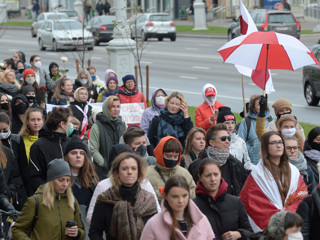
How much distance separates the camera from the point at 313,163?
359 inches

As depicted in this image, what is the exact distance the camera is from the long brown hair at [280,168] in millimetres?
7730

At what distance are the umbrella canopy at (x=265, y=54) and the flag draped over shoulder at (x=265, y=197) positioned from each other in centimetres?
308

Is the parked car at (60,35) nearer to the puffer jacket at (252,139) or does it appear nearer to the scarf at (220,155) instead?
the puffer jacket at (252,139)

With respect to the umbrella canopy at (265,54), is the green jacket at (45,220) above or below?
below

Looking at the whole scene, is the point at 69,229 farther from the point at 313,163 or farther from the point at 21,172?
the point at 313,163

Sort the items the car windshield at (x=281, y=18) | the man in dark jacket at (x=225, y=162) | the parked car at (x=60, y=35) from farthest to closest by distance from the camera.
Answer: the car windshield at (x=281, y=18), the parked car at (x=60, y=35), the man in dark jacket at (x=225, y=162)

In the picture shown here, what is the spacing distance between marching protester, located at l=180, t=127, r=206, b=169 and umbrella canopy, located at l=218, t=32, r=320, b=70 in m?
1.56

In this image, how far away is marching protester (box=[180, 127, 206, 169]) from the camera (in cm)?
934

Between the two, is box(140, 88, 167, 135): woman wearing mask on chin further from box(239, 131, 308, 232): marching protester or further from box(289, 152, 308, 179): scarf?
box(239, 131, 308, 232): marching protester

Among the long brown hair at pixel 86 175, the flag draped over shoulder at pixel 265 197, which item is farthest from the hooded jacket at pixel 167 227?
the long brown hair at pixel 86 175

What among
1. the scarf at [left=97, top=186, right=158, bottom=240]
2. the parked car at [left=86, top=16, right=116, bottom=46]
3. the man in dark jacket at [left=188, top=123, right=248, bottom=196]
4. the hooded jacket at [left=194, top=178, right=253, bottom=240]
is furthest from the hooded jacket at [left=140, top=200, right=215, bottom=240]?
the parked car at [left=86, top=16, right=116, bottom=46]

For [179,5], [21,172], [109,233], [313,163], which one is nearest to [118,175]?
[109,233]

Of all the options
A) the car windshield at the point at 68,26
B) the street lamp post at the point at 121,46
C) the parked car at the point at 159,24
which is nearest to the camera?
the street lamp post at the point at 121,46

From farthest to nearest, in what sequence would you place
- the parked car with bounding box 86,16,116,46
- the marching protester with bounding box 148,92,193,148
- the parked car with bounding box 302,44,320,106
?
the parked car with bounding box 86,16,116,46
the parked car with bounding box 302,44,320,106
the marching protester with bounding box 148,92,193,148
